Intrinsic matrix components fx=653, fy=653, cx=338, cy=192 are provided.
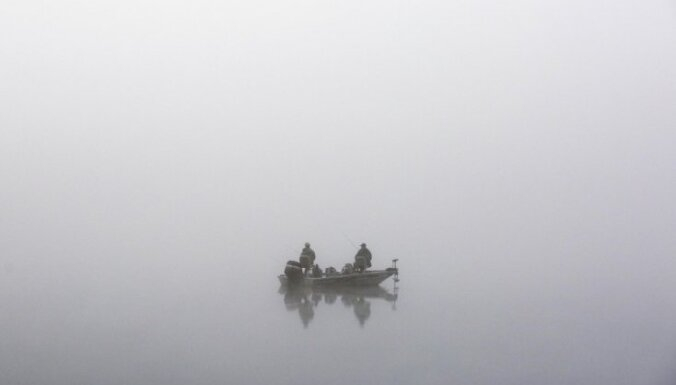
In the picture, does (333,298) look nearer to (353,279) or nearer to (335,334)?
(353,279)

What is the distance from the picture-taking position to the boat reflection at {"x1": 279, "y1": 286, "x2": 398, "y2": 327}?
1822cm

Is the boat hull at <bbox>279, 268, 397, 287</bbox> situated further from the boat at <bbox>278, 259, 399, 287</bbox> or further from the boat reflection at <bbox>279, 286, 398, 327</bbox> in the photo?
the boat reflection at <bbox>279, 286, 398, 327</bbox>

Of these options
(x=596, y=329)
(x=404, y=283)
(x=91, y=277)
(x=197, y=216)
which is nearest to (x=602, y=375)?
(x=596, y=329)

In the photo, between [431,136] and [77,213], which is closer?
[77,213]

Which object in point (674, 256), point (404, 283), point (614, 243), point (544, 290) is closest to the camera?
point (544, 290)

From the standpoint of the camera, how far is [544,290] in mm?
23688

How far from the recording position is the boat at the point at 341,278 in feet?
74.3

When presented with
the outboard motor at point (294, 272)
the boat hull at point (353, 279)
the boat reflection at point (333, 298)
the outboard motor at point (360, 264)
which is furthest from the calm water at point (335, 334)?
the outboard motor at point (360, 264)

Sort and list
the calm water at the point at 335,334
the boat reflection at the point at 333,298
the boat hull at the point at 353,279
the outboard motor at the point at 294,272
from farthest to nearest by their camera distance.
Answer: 1. the outboard motor at the point at 294,272
2. the boat hull at the point at 353,279
3. the boat reflection at the point at 333,298
4. the calm water at the point at 335,334

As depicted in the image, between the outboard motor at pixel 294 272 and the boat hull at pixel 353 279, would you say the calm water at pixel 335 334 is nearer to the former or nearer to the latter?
the boat hull at pixel 353 279

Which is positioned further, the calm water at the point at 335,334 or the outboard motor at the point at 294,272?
the outboard motor at the point at 294,272

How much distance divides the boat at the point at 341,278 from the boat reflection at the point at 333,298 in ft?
0.78

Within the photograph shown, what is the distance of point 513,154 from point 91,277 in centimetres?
13782

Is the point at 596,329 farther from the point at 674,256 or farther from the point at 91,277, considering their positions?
the point at 674,256
